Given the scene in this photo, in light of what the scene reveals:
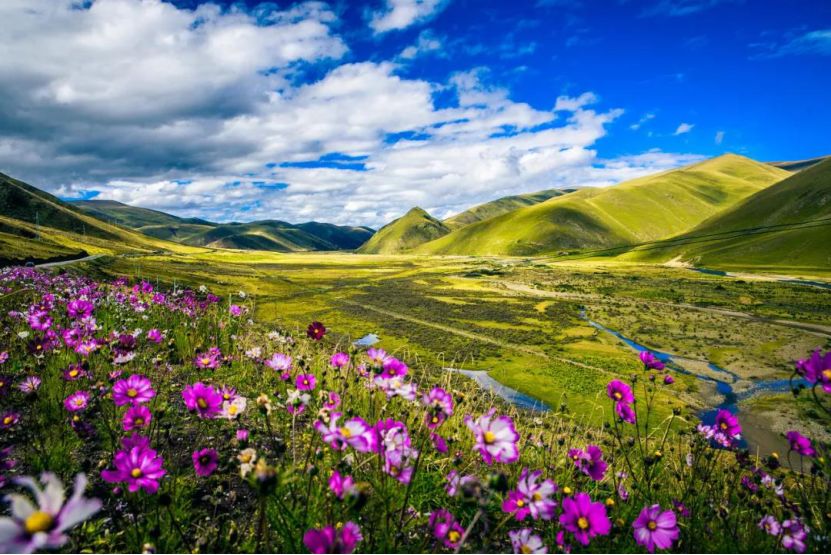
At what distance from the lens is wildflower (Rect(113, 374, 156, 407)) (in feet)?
10.2

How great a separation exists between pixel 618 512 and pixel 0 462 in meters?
5.05

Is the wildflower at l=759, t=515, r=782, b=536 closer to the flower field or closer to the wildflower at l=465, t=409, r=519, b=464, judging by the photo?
the flower field

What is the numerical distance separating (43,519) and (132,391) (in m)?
2.04

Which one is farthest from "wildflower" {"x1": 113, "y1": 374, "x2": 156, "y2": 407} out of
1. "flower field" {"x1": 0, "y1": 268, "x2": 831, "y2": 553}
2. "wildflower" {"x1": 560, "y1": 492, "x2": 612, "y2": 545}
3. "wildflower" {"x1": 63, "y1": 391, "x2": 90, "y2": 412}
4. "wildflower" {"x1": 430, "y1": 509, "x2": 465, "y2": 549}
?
"wildflower" {"x1": 560, "y1": 492, "x2": 612, "y2": 545}

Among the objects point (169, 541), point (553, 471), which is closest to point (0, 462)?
point (169, 541)

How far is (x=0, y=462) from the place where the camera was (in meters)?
3.09

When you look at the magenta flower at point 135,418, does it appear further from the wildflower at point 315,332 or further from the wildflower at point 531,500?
the wildflower at point 531,500

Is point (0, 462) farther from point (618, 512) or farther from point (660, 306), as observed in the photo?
point (660, 306)

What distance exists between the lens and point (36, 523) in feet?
4.61

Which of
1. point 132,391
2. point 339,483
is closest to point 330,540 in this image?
point 339,483

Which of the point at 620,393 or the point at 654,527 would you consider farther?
the point at 620,393

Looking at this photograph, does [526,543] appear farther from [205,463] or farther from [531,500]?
[205,463]

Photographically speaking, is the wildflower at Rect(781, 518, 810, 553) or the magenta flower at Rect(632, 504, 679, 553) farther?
the wildflower at Rect(781, 518, 810, 553)

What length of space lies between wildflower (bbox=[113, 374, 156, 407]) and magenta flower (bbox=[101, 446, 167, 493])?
0.78m
